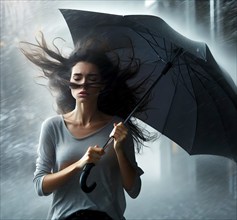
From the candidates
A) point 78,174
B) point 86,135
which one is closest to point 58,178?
point 78,174

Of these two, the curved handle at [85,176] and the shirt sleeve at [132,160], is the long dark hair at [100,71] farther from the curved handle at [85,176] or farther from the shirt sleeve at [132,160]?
the curved handle at [85,176]

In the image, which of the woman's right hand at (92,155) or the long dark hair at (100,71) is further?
the long dark hair at (100,71)

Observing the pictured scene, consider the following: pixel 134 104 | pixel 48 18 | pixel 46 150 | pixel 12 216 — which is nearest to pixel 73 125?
pixel 46 150

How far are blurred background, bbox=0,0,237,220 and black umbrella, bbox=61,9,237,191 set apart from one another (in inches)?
109

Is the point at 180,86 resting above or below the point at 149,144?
above

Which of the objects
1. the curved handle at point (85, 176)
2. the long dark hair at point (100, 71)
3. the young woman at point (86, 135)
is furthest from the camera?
the long dark hair at point (100, 71)

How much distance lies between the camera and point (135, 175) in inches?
75.4

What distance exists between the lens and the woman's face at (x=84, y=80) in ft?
6.35

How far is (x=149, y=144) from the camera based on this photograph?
5.23 metres

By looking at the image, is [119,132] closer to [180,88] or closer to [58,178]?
[58,178]

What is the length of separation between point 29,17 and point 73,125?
3878 millimetres

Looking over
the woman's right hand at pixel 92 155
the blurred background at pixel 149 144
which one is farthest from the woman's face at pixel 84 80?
the blurred background at pixel 149 144

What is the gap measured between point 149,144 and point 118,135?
345cm

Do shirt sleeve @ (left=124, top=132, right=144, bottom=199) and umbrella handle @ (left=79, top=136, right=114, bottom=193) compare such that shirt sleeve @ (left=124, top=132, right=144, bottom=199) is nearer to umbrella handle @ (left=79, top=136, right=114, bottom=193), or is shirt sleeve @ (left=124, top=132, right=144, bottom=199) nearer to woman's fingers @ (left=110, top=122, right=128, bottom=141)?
woman's fingers @ (left=110, top=122, right=128, bottom=141)
